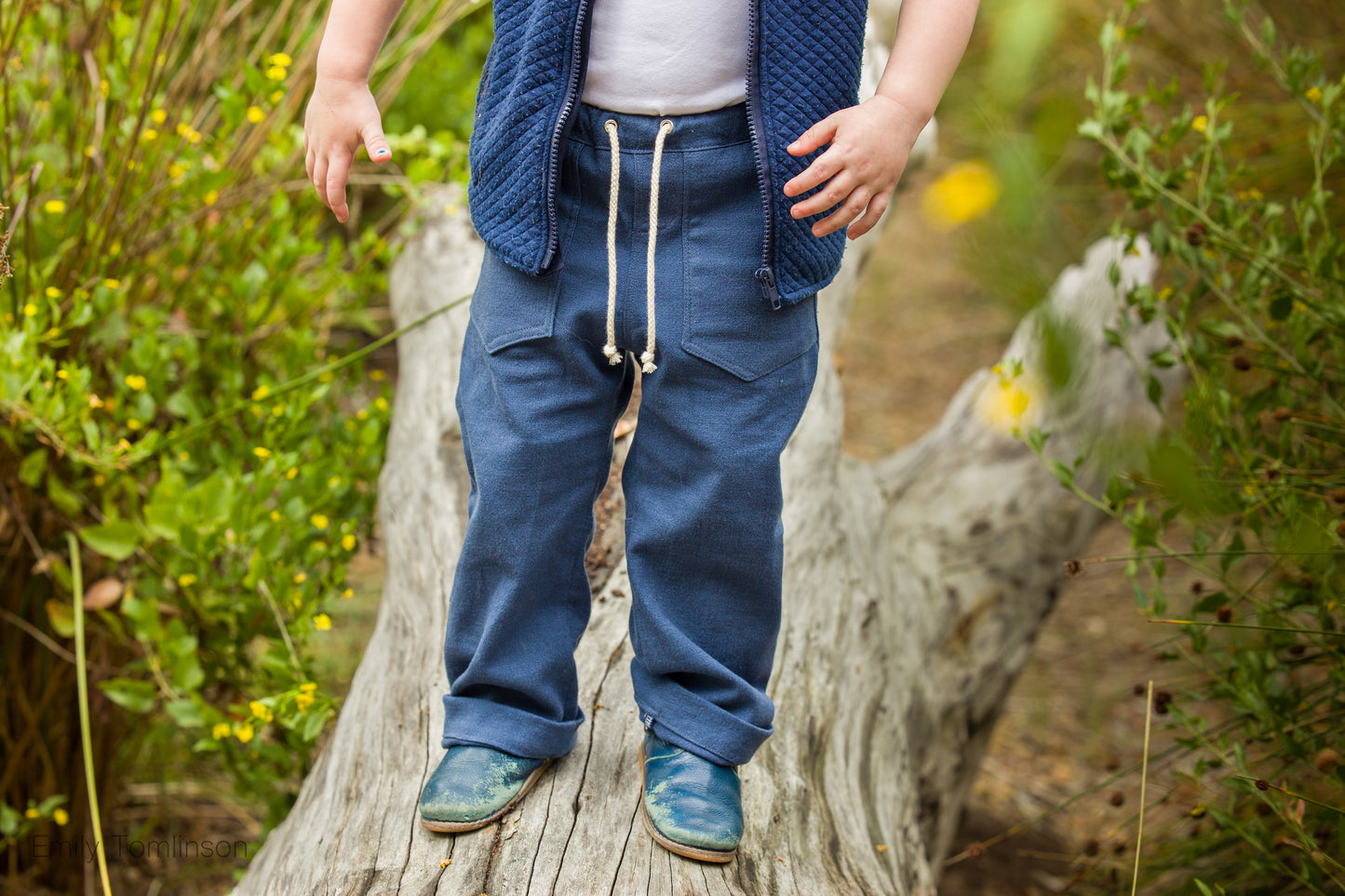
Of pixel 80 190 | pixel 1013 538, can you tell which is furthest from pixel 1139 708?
pixel 80 190

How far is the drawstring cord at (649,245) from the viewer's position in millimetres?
1145

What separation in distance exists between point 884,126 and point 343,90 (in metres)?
0.60

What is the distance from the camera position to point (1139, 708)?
3.38 m

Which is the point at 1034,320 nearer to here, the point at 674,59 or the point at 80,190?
the point at 674,59

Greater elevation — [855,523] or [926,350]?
[855,523]

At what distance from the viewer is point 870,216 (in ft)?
3.71

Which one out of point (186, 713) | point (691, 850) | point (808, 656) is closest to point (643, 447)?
point (691, 850)

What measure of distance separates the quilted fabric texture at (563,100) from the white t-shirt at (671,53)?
1.5 inches

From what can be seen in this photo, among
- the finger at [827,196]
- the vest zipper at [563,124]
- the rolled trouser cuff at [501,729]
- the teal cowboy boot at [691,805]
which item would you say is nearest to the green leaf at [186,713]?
the rolled trouser cuff at [501,729]

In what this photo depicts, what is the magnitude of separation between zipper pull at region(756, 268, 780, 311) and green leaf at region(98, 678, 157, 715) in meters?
1.29

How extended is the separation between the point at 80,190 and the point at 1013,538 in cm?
201

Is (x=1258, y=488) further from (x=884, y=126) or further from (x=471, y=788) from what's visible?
(x=471, y=788)

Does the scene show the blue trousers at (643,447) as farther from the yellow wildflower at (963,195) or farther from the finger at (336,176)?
the yellow wildflower at (963,195)

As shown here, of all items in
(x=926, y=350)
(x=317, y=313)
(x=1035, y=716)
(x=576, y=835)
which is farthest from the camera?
(x=926, y=350)
